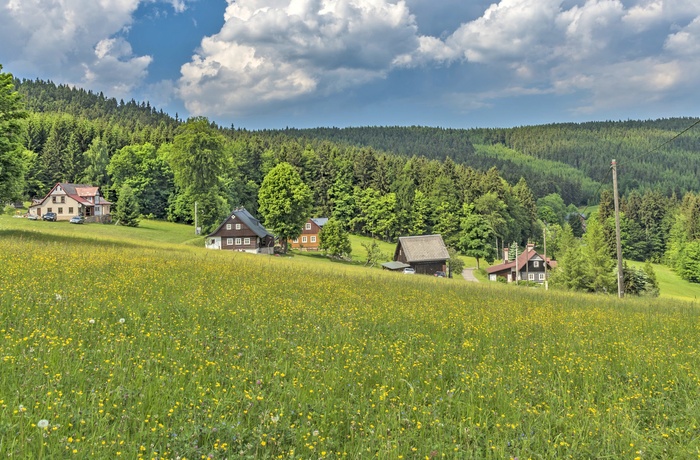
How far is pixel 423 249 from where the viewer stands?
72250mm

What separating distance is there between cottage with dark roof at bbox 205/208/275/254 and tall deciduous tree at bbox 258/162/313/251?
4627 millimetres

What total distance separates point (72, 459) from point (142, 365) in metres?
2.03

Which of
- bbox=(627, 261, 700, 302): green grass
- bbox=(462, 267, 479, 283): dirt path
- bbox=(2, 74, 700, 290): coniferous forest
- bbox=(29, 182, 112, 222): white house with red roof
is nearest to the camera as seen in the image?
bbox=(462, 267, 479, 283): dirt path

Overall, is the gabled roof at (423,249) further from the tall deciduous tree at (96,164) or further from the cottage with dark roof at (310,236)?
the tall deciduous tree at (96,164)

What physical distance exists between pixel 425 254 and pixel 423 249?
0.98 metres

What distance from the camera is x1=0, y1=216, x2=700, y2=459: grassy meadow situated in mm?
4758

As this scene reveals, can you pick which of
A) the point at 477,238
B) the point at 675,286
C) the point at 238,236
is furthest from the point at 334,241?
the point at 675,286

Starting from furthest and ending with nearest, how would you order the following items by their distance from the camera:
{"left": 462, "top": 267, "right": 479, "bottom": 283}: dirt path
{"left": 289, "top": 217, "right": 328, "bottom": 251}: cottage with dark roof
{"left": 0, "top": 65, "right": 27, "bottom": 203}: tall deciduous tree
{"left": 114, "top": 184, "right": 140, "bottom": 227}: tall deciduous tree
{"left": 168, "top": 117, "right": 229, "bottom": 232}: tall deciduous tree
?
{"left": 289, "top": 217, "right": 328, "bottom": 251}: cottage with dark roof, {"left": 462, "top": 267, "right": 479, "bottom": 283}: dirt path, {"left": 114, "top": 184, "right": 140, "bottom": 227}: tall deciduous tree, {"left": 168, "top": 117, "right": 229, "bottom": 232}: tall deciduous tree, {"left": 0, "top": 65, "right": 27, "bottom": 203}: tall deciduous tree

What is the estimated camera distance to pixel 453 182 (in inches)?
4555

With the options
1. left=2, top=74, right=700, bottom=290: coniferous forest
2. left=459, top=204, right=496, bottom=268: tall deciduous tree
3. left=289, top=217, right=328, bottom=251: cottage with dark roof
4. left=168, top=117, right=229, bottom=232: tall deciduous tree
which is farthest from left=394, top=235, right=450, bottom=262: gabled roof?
left=168, top=117, right=229, bottom=232: tall deciduous tree

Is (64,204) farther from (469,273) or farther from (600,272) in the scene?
(600,272)

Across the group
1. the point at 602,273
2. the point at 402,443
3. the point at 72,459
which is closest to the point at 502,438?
the point at 402,443

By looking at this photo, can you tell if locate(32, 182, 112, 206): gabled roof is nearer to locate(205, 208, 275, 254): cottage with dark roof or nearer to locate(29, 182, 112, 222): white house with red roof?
locate(29, 182, 112, 222): white house with red roof

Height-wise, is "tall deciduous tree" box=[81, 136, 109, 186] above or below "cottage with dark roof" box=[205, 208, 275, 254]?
above
